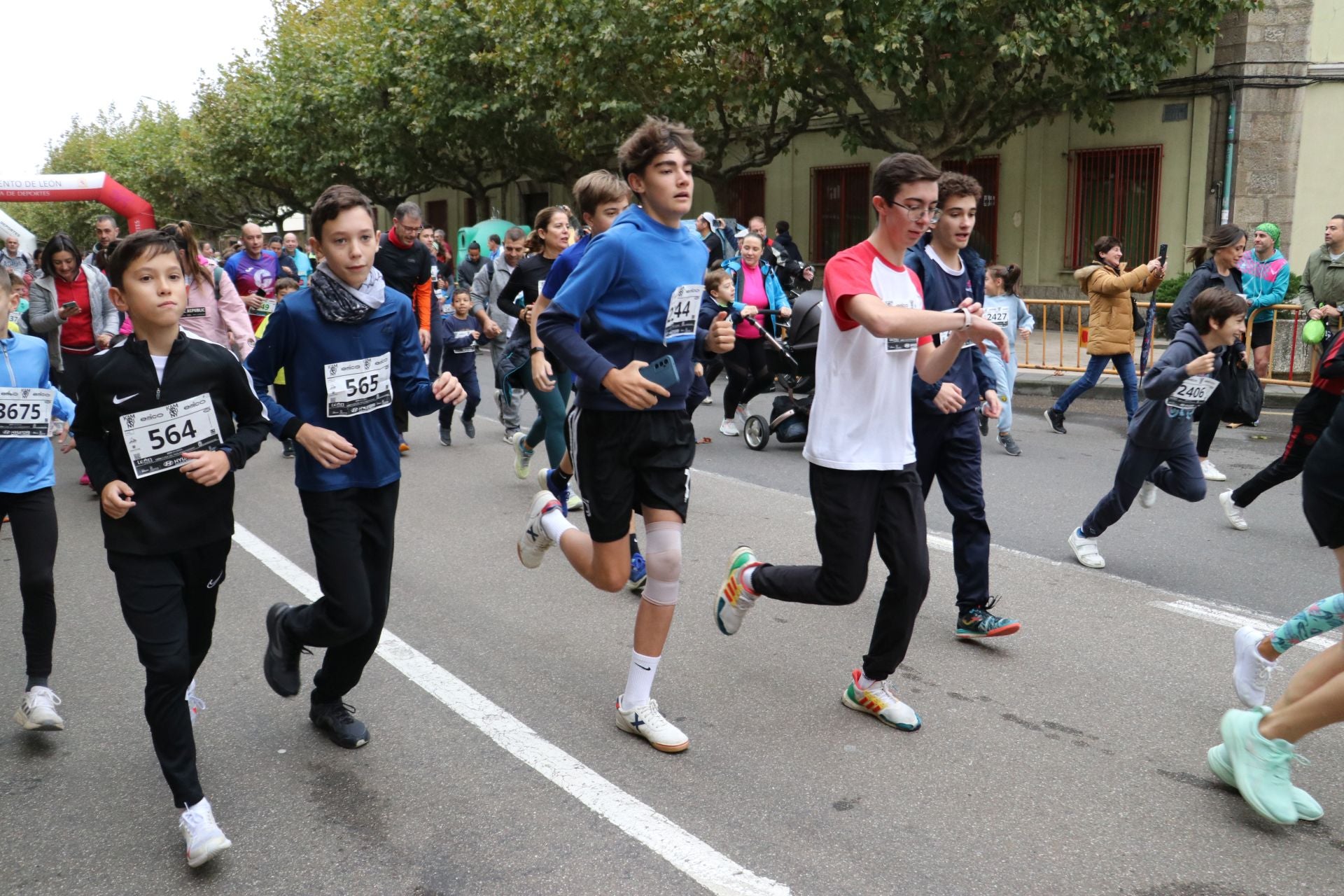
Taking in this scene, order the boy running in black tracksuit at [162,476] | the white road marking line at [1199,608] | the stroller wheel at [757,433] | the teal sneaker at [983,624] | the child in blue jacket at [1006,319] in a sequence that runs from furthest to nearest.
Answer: the stroller wheel at [757,433]
the child in blue jacket at [1006,319]
the white road marking line at [1199,608]
the teal sneaker at [983,624]
the boy running in black tracksuit at [162,476]

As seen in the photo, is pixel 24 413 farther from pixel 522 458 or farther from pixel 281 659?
pixel 522 458

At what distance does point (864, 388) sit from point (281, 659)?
82.6 inches

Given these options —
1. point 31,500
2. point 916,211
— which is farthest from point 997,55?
point 31,500

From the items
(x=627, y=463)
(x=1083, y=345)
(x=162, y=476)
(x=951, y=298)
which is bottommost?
(x=1083, y=345)

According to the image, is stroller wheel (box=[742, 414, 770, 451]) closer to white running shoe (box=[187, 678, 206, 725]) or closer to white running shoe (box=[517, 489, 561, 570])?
white running shoe (box=[517, 489, 561, 570])

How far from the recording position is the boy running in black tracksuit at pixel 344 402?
3.77 meters

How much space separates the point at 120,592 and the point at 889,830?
2.24 m

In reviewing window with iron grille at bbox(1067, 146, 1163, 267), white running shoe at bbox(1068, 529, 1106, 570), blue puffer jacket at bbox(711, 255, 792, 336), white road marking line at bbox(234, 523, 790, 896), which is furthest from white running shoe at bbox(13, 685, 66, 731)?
window with iron grille at bbox(1067, 146, 1163, 267)

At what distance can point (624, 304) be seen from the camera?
4.01 meters

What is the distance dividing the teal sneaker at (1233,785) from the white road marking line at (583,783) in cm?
146

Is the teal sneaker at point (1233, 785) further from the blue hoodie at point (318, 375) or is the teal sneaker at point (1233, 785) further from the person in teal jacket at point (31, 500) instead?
the person in teal jacket at point (31, 500)

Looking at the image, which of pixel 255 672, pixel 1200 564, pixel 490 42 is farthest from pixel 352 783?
pixel 490 42

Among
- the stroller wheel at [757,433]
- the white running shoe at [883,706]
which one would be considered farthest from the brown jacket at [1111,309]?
the white running shoe at [883,706]

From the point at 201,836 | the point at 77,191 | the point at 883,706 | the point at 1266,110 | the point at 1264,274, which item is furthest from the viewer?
the point at 77,191
